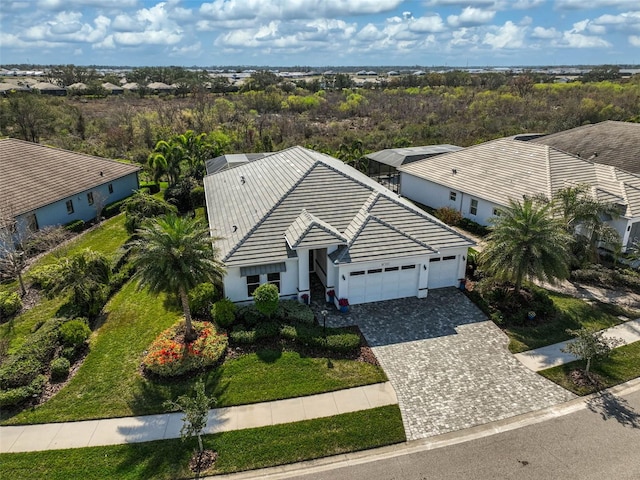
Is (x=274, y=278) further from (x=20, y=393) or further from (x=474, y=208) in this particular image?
(x=474, y=208)

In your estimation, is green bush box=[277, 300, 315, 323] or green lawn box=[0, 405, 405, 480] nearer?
green lawn box=[0, 405, 405, 480]

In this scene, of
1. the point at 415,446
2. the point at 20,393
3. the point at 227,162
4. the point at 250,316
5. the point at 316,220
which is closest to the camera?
the point at 415,446

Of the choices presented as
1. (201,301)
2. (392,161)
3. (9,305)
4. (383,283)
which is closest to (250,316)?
(201,301)

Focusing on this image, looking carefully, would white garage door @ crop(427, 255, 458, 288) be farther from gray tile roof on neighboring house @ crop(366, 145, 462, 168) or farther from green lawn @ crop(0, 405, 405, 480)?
gray tile roof on neighboring house @ crop(366, 145, 462, 168)

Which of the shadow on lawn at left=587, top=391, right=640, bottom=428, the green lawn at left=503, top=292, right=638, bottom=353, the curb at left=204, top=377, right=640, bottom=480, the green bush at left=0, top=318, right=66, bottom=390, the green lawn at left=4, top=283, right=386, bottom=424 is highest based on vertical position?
the green bush at left=0, top=318, right=66, bottom=390

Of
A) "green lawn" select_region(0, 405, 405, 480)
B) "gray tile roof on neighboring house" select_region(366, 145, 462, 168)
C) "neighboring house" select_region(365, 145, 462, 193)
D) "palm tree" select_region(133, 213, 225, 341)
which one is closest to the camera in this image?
"green lawn" select_region(0, 405, 405, 480)

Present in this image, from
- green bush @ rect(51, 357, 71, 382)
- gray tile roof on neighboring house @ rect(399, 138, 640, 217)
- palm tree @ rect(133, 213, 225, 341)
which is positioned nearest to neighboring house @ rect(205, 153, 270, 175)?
gray tile roof on neighboring house @ rect(399, 138, 640, 217)

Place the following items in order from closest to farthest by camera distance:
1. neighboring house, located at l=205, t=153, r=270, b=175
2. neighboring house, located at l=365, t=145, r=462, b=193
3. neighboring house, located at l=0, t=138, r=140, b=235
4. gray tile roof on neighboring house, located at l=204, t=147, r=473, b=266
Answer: gray tile roof on neighboring house, located at l=204, t=147, r=473, b=266 < neighboring house, located at l=0, t=138, r=140, b=235 < neighboring house, located at l=205, t=153, r=270, b=175 < neighboring house, located at l=365, t=145, r=462, b=193

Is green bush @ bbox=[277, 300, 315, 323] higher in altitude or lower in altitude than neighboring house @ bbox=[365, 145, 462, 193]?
lower

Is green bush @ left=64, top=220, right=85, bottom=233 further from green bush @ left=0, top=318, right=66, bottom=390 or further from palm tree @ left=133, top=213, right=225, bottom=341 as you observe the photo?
palm tree @ left=133, top=213, right=225, bottom=341
